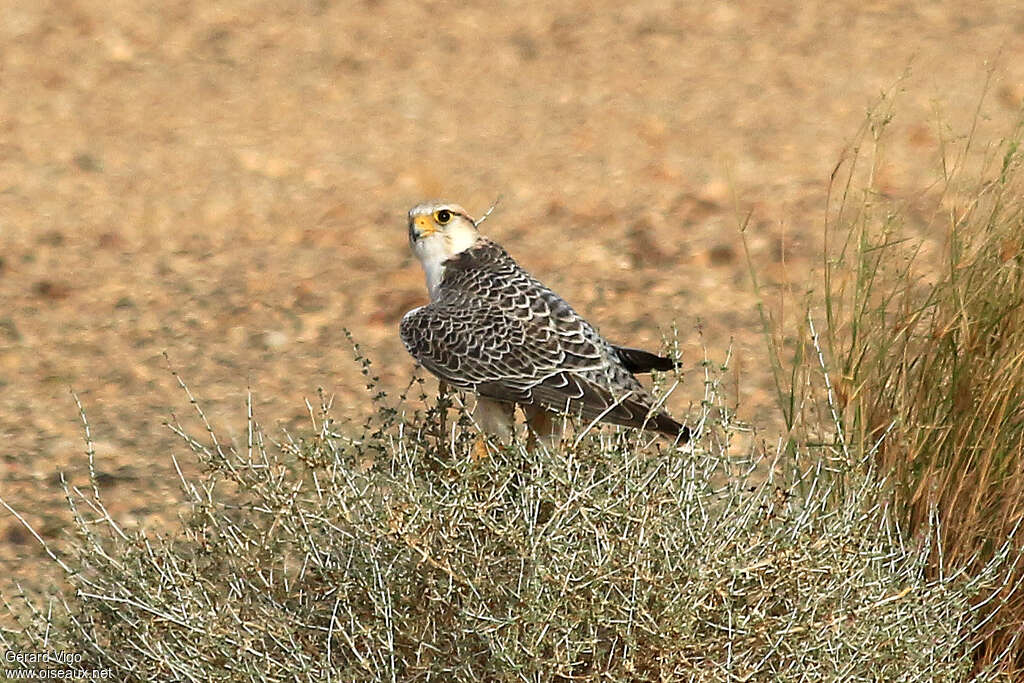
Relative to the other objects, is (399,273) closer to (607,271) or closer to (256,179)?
(607,271)

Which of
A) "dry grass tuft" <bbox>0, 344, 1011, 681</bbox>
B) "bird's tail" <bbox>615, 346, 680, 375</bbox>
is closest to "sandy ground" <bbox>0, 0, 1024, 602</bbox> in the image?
"bird's tail" <bbox>615, 346, 680, 375</bbox>

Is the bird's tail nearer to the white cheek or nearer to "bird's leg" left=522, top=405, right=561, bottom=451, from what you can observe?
"bird's leg" left=522, top=405, right=561, bottom=451

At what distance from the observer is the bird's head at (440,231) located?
15.2ft

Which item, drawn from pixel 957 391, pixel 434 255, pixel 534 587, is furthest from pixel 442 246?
pixel 534 587

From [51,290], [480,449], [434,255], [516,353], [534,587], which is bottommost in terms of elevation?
[51,290]

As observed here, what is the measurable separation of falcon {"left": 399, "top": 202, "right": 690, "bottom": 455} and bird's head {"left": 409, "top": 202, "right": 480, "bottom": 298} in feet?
0.07

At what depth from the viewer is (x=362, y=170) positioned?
28.7 ft

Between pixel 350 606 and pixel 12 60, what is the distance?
776 centimetres

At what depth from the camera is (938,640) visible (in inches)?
137

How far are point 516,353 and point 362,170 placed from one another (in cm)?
473

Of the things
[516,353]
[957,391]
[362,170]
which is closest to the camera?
[957,391]

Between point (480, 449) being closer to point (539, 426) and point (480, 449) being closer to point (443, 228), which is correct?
point (539, 426)

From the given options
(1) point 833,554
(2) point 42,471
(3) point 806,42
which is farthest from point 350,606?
(3) point 806,42

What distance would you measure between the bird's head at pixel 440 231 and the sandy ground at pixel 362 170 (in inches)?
54.7
